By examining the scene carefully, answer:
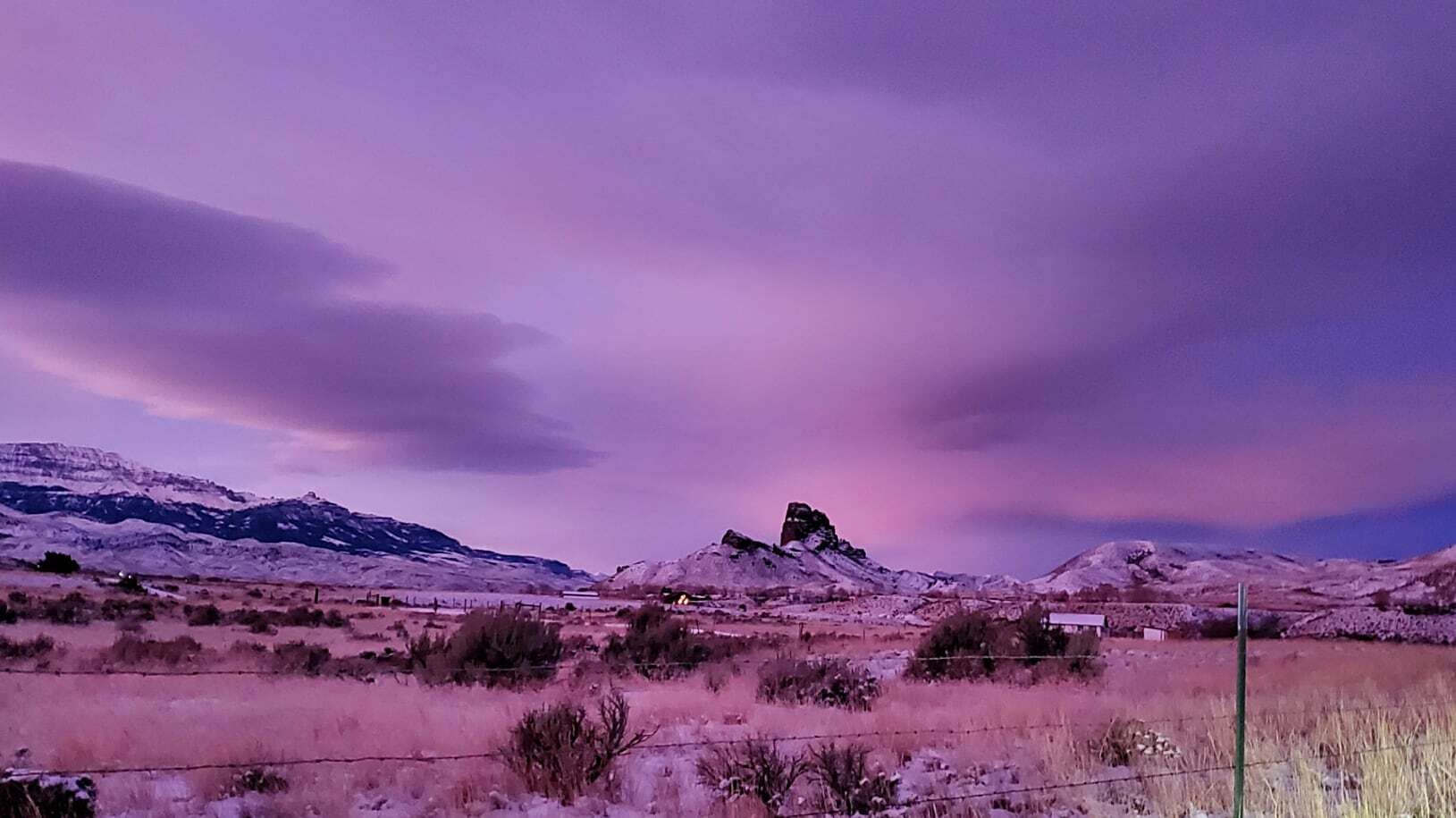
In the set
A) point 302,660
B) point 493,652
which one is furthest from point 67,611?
point 493,652

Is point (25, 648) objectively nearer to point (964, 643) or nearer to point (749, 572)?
point (964, 643)

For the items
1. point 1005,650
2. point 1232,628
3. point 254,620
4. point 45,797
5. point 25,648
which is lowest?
point 25,648

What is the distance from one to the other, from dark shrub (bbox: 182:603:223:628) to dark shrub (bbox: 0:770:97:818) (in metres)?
32.6

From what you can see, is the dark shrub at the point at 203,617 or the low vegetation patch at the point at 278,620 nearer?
the dark shrub at the point at 203,617

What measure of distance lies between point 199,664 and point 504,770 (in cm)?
1624

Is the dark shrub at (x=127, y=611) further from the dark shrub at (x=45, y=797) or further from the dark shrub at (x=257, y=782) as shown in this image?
the dark shrub at (x=45, y=797)

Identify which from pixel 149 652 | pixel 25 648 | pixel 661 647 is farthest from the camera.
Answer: pixel 661 647

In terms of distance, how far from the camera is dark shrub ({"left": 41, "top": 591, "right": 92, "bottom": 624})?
37.1m

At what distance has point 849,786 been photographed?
10.9m

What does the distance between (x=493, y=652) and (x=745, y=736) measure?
840 centimetres

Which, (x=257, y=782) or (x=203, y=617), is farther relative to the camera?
(x=203, y=617)

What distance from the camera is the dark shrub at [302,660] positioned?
23645 mm

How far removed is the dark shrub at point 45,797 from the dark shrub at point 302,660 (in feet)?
44.5

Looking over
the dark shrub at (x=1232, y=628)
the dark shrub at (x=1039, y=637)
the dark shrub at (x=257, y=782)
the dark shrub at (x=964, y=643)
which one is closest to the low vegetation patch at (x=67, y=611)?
the dark shrub at (x=964, y=643)
